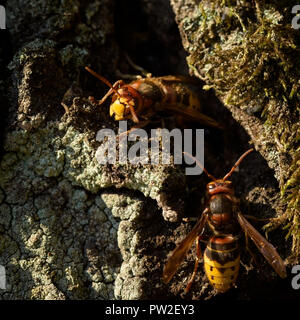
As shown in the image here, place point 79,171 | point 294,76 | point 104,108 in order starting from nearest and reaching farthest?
1. point 294,76
2. point 79,171
3. point 104,108

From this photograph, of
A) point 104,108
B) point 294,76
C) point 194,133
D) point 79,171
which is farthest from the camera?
point 194,133

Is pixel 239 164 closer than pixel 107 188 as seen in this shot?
No

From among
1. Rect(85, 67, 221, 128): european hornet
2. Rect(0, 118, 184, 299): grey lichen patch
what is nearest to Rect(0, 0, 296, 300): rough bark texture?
Rect(0, 118, 184, 299): grey lichen patch

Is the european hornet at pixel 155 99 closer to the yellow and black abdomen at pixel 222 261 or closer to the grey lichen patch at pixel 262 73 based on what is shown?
the grey lichen patch at pixel 262 73

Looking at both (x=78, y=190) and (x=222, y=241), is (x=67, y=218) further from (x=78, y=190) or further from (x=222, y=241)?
(x=222, y=241)

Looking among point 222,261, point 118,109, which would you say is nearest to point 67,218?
point 118,109

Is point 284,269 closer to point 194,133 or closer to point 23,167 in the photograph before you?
point 194,133
